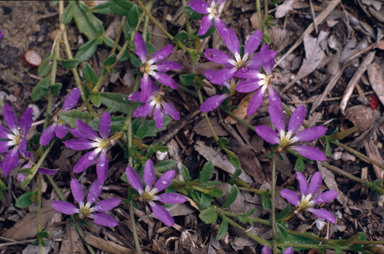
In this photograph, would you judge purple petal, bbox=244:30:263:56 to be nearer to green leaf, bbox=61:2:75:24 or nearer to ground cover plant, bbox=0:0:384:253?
ground cover plant, bbox=0:0:384:253

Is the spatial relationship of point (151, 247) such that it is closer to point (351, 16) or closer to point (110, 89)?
point (110, 89)

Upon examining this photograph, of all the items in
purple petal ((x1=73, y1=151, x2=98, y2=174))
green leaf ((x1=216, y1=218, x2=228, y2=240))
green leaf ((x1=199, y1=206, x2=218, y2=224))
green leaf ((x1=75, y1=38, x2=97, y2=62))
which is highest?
green leaf ((x1=75, y1=38, x2=97, y2=62))

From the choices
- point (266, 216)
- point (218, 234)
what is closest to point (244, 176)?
point (266, 216)

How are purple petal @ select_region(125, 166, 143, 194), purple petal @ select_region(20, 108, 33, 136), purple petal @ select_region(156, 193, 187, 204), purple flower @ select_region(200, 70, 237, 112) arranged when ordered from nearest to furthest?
purple petal @ select_region(125, 166, 143, 194) < purple petal @ select_region(156, 193, 187, 204) < purple petal @ select_region(20, 108, 33, 136) < purple flower @ select_region(200, 70, 237, 112)

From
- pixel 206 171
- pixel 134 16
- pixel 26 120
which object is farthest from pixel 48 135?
pixel 206 171

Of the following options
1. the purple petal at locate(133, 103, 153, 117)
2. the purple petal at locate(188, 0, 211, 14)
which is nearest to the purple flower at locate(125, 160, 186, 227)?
the purple petal at locate(133, 103, 153, 117)

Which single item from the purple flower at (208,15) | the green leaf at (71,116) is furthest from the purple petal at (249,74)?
the green leaf at (71,116)

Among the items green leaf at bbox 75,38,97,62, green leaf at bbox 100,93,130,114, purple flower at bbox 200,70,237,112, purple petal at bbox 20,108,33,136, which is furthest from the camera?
green leaf at bbox 75,38,97,62
